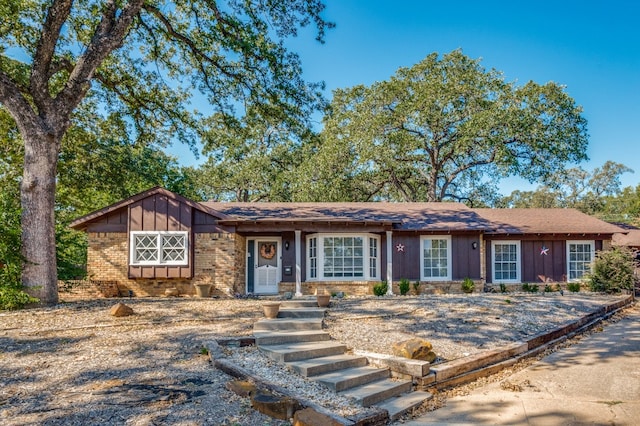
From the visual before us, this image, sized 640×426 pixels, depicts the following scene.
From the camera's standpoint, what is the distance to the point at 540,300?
1106cm

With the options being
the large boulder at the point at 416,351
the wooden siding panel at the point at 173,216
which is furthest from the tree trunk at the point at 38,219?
the large boulder at the point at 416,351

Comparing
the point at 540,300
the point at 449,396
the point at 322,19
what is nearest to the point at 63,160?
the point at 322,19

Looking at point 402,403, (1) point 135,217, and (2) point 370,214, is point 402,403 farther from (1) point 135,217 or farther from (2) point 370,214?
(1) point 135,217

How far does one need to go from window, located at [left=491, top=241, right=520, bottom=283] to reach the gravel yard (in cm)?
483

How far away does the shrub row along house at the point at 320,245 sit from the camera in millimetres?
12797

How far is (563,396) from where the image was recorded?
5.18 meters

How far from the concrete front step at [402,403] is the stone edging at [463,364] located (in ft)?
0.86

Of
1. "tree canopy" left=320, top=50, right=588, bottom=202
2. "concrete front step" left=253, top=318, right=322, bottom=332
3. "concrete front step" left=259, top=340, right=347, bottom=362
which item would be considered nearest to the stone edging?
"concrete front step" left=259, top=340, right=347, bottom=362

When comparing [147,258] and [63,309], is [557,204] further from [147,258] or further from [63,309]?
[63,309]

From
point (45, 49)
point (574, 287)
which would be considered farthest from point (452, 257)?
point (45, 49)

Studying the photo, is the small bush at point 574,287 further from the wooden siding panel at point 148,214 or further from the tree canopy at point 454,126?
the wooden siding panel at point 148,214

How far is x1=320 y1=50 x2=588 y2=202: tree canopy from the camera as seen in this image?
72.3ft

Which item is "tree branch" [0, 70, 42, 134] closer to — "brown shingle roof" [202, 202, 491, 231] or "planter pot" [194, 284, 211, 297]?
"brown shingle roof" [202, 202, 491, 231]

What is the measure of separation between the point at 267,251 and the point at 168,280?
330cm
